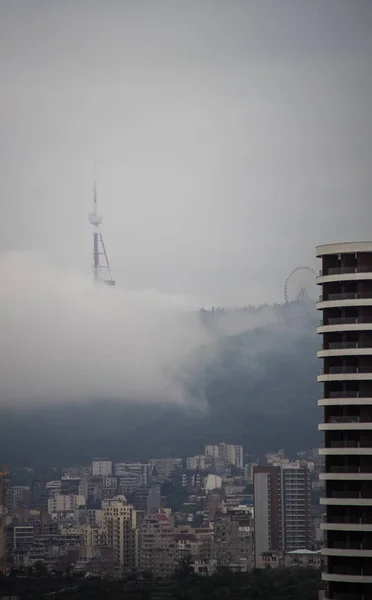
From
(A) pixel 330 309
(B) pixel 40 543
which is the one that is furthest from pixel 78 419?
(A) pixel 330 309

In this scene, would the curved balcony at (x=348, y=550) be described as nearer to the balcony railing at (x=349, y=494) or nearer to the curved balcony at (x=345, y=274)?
the balcony railing at (x=349, y=494)

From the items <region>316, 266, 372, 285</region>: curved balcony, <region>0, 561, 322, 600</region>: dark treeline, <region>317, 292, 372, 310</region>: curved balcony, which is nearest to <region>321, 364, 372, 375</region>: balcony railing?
<region>317, 292, 372, 310</region>: curved balcony

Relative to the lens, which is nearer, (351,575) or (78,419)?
(351,575)

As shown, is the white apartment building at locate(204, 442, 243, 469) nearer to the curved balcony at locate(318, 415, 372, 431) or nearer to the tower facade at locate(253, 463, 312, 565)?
the tower facade at locate(253, 463, 312, 565)

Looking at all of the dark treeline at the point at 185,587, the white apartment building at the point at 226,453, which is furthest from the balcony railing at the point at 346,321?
the white apartment building at the point at 226,453

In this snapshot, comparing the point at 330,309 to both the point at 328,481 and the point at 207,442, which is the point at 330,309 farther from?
the point at 207,442

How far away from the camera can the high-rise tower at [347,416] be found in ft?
27.0

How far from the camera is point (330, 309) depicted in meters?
8.63

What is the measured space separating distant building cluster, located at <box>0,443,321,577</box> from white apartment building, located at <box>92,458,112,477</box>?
0.10 meters

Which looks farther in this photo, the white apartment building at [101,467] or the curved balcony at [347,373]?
the white apartment building at [101,467]

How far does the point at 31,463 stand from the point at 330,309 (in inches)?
968

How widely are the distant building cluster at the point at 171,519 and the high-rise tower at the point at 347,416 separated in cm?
928

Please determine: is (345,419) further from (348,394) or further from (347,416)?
(348,394)

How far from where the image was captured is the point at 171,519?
82.1ft
